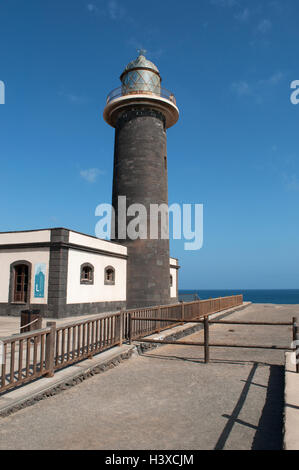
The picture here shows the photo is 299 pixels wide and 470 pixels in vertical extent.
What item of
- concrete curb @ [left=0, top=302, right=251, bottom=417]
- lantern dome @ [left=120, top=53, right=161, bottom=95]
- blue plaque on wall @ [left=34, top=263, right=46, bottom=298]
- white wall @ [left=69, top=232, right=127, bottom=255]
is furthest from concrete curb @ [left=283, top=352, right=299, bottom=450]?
lantern dome @ [left=120, top=53, right=161, bottom=95]

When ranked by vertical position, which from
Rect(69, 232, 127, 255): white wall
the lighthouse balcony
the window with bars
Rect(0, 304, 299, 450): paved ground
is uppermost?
the lighthouse balcony

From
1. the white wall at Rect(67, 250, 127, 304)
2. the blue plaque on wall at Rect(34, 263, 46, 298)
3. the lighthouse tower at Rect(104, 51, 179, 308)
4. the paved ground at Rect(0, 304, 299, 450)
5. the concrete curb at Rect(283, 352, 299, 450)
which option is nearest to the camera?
Answer: the concrete curb at Rect(283, 352, 299, 450)

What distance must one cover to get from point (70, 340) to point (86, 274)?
→ 7167mm

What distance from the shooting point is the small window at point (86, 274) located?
1650 centimetres

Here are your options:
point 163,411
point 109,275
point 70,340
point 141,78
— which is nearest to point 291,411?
point 163,411

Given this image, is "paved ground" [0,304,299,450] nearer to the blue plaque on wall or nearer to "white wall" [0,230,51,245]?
the blue plaque on wall

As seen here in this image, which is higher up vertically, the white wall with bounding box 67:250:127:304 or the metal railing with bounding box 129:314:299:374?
the white wall with bounding box 67:250:127:304

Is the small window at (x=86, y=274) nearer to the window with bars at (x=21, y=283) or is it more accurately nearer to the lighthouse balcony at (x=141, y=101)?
the window with bars at (x=21, y=283)

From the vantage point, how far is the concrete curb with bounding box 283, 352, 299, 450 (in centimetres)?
345

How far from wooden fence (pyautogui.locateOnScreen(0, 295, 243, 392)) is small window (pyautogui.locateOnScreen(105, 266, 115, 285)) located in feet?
17.0

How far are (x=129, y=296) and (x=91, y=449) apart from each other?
1587cm

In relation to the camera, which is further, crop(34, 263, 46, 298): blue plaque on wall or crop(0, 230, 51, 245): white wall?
crop(0, 230, 51, 245): white wall

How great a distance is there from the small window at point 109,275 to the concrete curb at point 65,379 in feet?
29.2
